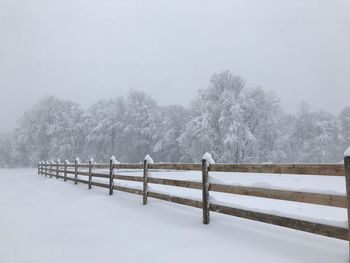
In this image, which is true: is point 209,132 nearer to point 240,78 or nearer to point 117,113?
point 240,78

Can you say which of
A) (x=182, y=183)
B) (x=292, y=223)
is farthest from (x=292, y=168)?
(x=182, y=183)

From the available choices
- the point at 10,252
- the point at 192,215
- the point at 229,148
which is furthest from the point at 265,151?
the point at 10,252

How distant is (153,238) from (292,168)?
2.83 m

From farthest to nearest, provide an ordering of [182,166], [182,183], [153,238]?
[182,166] → [182,183] → [153,238]

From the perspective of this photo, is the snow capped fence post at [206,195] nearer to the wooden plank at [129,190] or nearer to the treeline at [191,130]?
the wooden plank at [129,190]

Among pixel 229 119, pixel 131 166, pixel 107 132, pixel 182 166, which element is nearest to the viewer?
pixel 182 166

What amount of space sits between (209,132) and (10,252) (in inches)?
1344

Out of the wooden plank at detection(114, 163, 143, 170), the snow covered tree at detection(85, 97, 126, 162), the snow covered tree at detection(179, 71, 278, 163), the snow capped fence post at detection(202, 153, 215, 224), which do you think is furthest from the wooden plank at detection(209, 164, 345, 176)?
the snow covered tree at detection(85, 97, 126, 162)

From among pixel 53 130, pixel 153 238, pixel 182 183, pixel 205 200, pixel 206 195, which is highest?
pixel 53 130

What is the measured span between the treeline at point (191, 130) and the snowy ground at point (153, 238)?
29287 mm

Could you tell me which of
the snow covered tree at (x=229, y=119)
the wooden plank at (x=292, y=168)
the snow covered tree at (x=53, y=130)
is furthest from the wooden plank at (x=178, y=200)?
the snow covered tree at (x=53, y=130)

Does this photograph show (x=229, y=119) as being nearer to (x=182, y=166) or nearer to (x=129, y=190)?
(x=129, y=190)

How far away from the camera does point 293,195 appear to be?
488cm

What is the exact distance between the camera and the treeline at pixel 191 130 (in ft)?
129
